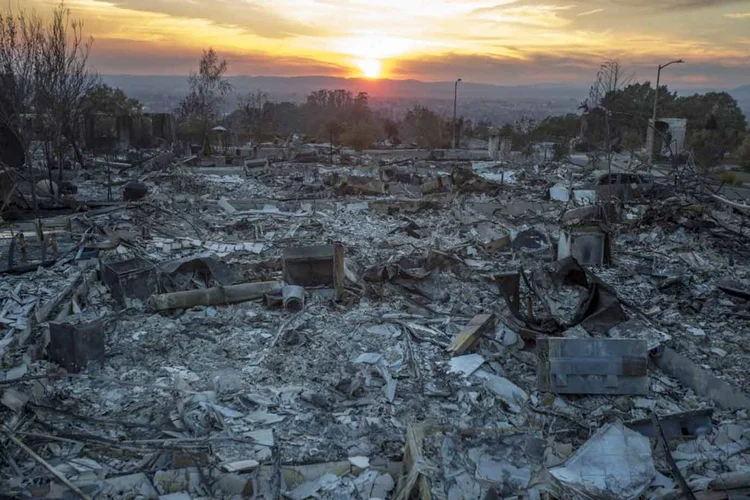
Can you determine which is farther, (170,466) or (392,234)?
(392,234)

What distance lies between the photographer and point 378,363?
20.9ft

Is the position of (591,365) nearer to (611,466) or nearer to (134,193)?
(611,466)

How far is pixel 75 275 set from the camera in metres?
8.88

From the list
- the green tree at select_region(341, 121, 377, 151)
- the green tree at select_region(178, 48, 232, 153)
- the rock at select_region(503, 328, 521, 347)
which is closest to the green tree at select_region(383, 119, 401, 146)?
the green tree at select_region(341, 121, 377, 151)

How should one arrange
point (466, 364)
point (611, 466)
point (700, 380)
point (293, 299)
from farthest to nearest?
point (293, 299), point (466, 364), point (700, 380), point (611, 466)

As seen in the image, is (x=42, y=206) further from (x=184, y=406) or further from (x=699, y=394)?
(x=699, y=394)

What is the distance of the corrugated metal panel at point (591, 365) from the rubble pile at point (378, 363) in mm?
20

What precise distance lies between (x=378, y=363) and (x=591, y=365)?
2125 mm

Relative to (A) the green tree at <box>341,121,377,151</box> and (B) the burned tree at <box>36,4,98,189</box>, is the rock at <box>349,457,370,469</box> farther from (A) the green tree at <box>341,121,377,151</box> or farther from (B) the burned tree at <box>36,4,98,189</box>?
(A) the green tree at <box>341,121,377,151</box>

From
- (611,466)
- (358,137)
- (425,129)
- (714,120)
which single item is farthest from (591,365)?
(714,120)

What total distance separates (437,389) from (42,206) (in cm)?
1304

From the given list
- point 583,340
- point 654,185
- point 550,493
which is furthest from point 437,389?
point 654,185

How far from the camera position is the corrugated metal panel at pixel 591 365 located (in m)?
5.63

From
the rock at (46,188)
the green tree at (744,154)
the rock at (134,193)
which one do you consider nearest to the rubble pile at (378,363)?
the rock at (134,193)
